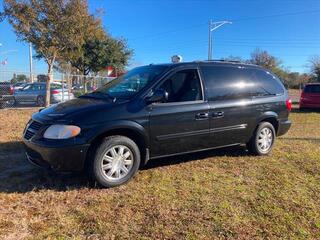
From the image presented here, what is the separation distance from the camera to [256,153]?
22.9ft

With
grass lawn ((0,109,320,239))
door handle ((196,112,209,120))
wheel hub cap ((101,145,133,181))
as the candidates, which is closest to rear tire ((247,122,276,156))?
grass lawn ((0,109,320,239))

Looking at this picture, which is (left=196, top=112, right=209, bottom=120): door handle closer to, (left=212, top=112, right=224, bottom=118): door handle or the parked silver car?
(left=212, top=112, right=224, bottom=118): door handle

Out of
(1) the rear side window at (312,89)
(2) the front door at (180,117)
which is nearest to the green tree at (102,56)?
(1) the rear side window at (312,89)

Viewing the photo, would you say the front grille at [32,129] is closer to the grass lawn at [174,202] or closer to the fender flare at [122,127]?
the grass lawn at [174,202]

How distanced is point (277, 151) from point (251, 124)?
1.19 metres

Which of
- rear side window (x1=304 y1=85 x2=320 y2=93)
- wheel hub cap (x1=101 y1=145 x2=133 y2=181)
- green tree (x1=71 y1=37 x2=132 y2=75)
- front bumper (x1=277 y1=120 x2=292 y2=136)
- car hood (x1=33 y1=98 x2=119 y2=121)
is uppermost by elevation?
green tree (x1=71 y1=37 x2=132 y2=75)

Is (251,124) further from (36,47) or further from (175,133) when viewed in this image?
(36,47)

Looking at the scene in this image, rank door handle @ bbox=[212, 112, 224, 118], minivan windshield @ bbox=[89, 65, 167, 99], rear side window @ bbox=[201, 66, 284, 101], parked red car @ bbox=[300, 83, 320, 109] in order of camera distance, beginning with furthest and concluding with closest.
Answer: parked red car @ bbox=[300, 83, 320, 109]
rear side window @ bbox=[201, 66, 284, 101]
door handle @ bbox=[212, 112, 224, 118]
minivan windshield @ bbox=[89, 65, 167, 99]

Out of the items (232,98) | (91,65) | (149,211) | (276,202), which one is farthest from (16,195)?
(91,65)

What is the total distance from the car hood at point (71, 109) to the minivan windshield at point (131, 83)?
1.09 feet

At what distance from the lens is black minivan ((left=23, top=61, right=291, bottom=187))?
475cm

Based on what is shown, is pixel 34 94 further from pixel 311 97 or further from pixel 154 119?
pixel 154 119

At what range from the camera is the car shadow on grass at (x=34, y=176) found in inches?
195

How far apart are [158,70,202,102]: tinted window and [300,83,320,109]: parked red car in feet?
44.6
